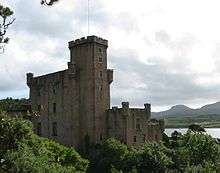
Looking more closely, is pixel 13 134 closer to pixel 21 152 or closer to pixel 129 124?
pixel 21 152

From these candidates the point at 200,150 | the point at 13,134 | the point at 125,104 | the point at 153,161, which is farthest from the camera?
the point at 125,104

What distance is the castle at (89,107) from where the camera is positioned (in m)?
71.6

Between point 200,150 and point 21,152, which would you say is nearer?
point 21,152

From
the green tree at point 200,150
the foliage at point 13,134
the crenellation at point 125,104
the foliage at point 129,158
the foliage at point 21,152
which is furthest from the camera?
the crenellation at point 125,104

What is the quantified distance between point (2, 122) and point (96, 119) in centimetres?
3542

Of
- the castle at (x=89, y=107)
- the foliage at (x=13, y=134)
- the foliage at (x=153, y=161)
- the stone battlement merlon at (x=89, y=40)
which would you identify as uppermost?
the stone battlement merlon at (x=89, y=40)

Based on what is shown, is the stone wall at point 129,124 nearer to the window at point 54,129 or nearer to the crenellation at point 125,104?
the crenellation at point 125,104

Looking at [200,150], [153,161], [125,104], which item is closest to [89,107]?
[125,104]

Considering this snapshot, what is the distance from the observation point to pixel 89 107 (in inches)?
2825

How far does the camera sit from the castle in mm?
71562

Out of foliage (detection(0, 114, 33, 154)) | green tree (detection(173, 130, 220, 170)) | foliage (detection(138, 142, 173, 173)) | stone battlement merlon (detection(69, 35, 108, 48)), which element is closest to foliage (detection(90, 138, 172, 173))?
foliage (detection(138, 142, 173, 173))

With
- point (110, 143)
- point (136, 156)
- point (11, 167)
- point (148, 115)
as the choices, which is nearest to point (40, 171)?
point (11, 167)

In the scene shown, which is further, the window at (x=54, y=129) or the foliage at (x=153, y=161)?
the window at (x=54, y=129)

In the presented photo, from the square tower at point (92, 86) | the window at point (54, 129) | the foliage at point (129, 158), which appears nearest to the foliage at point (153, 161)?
the foliage at point (129, 158)
